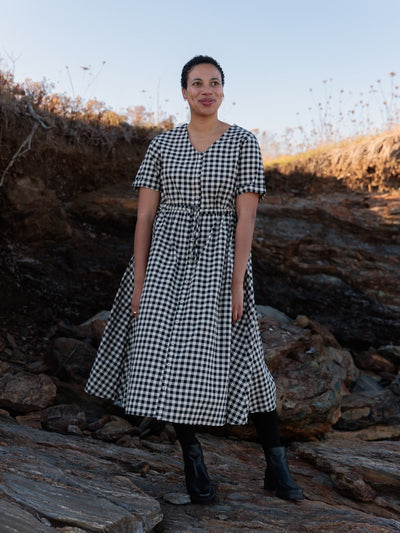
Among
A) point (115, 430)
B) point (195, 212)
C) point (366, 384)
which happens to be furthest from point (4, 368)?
point (366, 384)

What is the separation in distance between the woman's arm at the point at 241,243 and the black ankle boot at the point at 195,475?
2.39 feet

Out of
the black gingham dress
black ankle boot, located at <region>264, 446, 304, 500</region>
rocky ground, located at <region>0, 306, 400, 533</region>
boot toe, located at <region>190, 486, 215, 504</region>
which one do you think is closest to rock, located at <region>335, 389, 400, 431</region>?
rocky ground, located at <region>0, 306, 400, 533</region>

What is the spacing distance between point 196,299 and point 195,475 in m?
0.94

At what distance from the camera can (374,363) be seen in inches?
217

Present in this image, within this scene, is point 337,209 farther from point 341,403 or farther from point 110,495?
point 110,495

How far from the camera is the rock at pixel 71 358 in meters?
4.56

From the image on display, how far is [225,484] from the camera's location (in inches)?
125

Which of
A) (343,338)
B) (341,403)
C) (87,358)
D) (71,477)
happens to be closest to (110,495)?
(71,477)

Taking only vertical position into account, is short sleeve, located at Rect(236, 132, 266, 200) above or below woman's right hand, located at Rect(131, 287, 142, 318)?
above

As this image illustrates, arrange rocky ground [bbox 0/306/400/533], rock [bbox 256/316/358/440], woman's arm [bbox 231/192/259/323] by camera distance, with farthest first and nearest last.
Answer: rock [bbox 256/316/358/440] → woman's arm [bbox 231/192/259/323] → rocky ground [bbox 0/306/400/533]

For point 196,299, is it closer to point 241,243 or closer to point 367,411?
point 241,243

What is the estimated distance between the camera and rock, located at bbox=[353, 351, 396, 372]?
5504 mm

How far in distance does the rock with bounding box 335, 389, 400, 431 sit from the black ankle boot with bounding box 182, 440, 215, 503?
213 centimetres

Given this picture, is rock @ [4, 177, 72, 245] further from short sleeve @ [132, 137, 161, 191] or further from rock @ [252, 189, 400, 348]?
short sleeve @ [132, 137, 161, 191]
